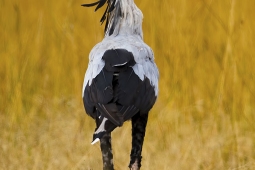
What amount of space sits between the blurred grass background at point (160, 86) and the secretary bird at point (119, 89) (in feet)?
2.74

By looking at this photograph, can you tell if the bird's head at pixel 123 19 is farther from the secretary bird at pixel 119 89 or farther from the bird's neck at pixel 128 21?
the secretary bird at pixel 119 89

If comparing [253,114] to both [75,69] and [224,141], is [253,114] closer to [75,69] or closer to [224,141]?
[224,141]

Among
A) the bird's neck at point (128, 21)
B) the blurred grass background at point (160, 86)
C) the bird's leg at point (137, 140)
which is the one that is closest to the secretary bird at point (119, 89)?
the bird's leg at point (137, 140)

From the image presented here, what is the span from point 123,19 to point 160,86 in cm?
140

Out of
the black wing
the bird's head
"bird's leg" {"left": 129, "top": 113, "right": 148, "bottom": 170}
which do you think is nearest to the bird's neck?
the bird's head

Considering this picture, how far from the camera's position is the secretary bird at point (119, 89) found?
4.71 meters

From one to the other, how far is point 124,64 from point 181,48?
6.56ft

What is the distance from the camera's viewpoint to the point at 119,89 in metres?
4.77

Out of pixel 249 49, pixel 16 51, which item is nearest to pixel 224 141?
pixel 249 49

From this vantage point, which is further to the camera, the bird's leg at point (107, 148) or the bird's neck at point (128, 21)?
the bird's neck at point (128, 21)

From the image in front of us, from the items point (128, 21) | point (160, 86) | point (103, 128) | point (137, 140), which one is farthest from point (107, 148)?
point (160, 86)

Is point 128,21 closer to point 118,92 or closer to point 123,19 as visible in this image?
point 123,19

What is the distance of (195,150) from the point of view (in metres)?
6.04

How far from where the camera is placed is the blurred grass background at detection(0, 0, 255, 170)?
238 inches
